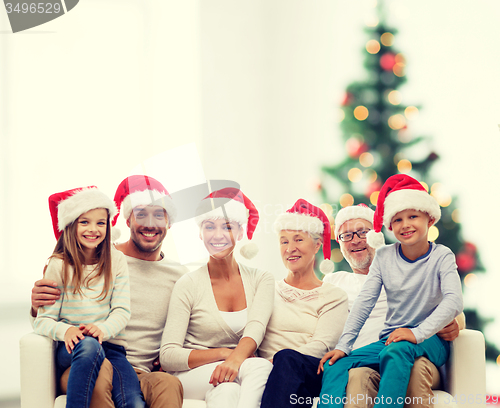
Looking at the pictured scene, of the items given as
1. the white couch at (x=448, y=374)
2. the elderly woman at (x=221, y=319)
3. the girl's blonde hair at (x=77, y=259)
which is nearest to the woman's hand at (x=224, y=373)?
the elderly woman at (x=221, y=319)

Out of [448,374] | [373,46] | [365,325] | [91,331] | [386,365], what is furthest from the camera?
[373,46]

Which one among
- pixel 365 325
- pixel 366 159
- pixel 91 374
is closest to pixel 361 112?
pixel 366 159

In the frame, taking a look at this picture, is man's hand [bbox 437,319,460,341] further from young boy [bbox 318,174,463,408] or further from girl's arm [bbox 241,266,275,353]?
girl's arm [bbox 241,266,275,353]

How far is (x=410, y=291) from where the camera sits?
187 centimetres

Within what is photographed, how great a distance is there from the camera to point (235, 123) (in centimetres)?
394

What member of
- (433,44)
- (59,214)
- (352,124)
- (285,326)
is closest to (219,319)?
(285,326)

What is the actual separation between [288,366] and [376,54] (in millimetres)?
2190

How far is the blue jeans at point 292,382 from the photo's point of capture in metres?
1.70

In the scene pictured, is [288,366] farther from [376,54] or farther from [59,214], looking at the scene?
[376,54]

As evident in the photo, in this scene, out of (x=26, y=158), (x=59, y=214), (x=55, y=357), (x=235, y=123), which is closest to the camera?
(x=55, y=357)

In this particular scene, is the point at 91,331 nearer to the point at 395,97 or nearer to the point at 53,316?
the point at 53,316

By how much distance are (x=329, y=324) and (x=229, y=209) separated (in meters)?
0.65

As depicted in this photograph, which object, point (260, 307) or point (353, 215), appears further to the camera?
point (353, 215)

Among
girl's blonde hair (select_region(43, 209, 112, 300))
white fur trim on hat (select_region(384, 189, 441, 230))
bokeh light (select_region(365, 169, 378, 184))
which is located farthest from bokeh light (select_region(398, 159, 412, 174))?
girl's blonde hair (select_region(43, 209, 112, 300))
